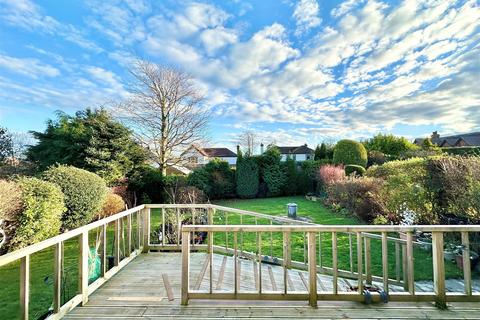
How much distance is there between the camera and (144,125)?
12820 millimetres

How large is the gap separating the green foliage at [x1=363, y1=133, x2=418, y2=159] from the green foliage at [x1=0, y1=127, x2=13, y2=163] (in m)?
21.0

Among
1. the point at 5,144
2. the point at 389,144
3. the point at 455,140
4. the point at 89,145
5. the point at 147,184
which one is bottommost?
the point at 147,184

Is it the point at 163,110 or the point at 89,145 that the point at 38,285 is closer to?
the point at 89,145

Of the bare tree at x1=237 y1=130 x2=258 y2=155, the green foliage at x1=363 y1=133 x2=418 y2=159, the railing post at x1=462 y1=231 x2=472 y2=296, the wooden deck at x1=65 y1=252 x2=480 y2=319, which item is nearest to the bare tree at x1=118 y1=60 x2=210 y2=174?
the bare tree at x1=237 y1=130 x2=258 y2=155

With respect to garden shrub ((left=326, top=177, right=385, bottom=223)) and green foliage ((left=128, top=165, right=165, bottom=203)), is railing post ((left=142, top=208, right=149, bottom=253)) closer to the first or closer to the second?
garden shrub ((left=326, top=177, right=385, bottom=223))

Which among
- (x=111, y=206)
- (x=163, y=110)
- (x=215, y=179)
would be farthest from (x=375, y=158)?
(x=111, y=206)

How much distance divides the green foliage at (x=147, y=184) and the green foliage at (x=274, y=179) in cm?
585

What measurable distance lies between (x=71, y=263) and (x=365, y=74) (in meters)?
10.1

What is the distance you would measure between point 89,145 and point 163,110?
167 inches

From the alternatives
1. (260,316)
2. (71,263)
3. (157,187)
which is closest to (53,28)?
(71,263)

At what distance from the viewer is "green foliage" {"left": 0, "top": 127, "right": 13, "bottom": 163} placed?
38.4 feet

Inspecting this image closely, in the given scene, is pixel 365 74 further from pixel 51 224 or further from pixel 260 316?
pixel 51 224

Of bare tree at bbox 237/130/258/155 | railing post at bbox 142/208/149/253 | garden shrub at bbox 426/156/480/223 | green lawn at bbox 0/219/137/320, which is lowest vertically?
green lawn at bbox 0/219/137/320

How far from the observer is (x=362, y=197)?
7.49 m
